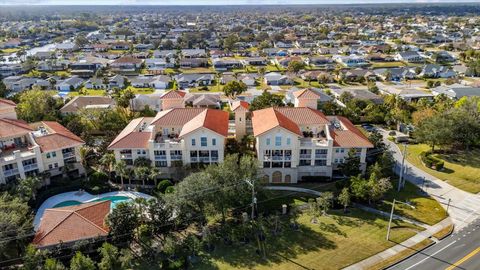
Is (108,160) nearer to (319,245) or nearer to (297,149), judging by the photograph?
(297,149)

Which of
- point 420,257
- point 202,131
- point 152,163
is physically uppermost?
point 202,131

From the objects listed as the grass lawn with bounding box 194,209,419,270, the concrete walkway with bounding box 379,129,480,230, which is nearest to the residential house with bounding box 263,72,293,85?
the concrete walkway with bounding box 379,129,480,230

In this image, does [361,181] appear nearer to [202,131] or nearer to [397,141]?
[202,131]

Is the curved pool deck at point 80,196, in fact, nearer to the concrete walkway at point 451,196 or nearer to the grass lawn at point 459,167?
the concrete walkway at point 451,196

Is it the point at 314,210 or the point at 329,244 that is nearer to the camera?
the point at 329,244

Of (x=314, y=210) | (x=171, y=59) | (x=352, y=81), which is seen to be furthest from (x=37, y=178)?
(x=171, y=59)

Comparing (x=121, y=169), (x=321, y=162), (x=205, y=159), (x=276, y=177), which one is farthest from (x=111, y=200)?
(x=321, y=162)

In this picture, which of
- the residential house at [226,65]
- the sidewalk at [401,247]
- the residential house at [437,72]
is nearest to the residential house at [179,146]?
the sidewalk at [401,247]
